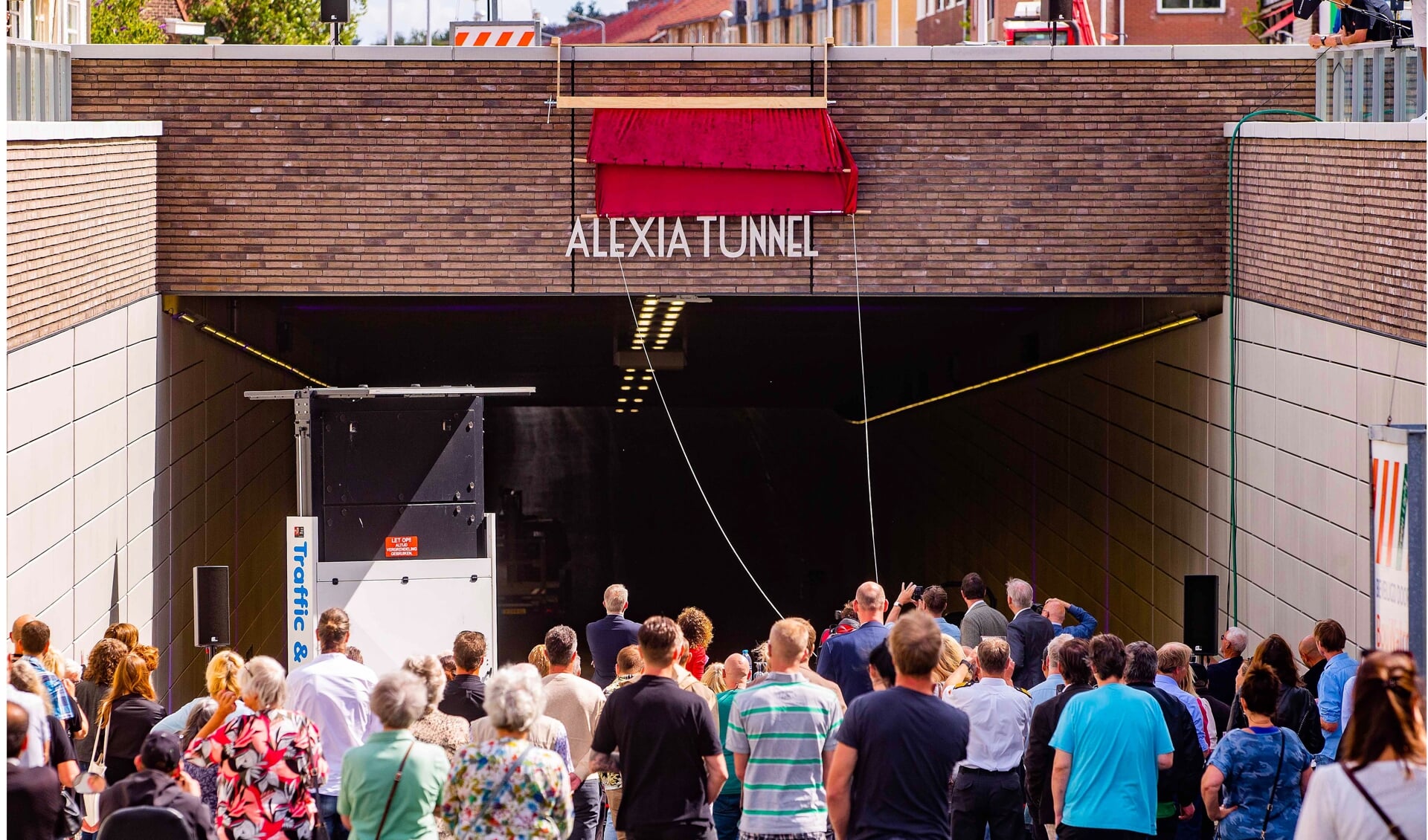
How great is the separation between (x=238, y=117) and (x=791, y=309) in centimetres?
987

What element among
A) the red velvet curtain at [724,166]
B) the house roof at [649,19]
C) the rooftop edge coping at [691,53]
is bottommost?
the red velvet curtain at [724,166]

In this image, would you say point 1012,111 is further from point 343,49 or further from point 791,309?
point 791,309

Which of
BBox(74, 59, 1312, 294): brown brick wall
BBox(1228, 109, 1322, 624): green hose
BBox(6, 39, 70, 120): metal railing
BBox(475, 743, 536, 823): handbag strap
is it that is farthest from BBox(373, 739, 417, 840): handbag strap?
BBox(1228, 109, 1322, 624): green hose

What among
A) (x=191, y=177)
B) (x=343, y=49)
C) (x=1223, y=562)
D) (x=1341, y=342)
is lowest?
(x=1223, y=562)

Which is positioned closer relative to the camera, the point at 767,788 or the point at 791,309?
the point at 767,788

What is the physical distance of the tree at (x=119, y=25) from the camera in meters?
27.4

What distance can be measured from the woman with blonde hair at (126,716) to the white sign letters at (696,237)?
7.33 meters

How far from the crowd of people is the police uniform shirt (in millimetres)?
12

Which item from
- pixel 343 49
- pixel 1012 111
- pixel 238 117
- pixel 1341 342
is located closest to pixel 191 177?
pixel 238 117

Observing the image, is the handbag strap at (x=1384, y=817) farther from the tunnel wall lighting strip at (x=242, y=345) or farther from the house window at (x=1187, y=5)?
the house window at (x=1187, y=5)

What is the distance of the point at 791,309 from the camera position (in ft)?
71.8

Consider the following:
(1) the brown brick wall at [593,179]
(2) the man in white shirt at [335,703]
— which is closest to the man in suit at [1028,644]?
(2) the man in white shirt at [335,703]

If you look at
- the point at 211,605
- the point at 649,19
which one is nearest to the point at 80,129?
the point at 211,605

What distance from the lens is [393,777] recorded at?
5.62 meters
